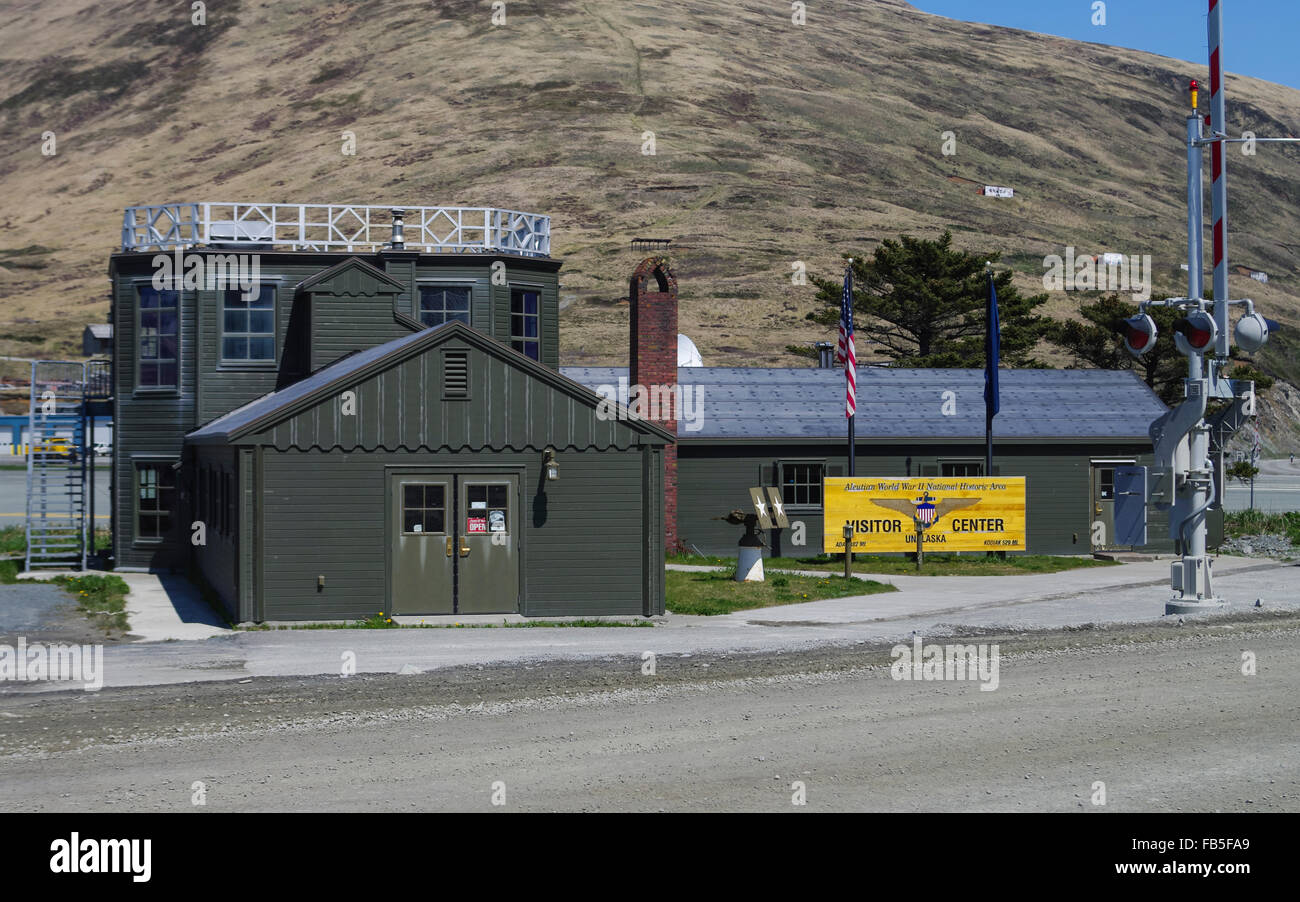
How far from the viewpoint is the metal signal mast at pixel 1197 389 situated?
789 inches

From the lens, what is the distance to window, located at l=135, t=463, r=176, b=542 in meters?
30.6

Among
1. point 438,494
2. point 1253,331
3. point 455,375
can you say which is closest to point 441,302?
point 455,375

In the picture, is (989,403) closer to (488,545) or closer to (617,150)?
(488,545)

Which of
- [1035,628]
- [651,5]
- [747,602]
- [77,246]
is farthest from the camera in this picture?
[651,5]

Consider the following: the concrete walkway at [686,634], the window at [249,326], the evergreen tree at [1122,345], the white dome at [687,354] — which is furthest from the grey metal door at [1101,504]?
the evergreen tree at [1122,345]

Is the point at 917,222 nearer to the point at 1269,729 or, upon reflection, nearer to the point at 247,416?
the point at 247,416

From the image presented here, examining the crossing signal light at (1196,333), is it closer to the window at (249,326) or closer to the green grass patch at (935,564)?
the green grass patch at (935,564)

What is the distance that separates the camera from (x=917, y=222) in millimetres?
126250

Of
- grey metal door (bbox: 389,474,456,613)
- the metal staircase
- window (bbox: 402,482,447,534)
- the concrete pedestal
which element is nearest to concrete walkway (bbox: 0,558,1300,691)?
grey metal door (bbox: 389,474,456,613)

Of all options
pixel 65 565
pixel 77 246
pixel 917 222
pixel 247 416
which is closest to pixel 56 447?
pixel 65 565

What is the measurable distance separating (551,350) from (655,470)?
1002 cm

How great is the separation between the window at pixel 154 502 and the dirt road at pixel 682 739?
16460mm

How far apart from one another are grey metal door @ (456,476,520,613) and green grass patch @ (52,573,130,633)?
4939mm
